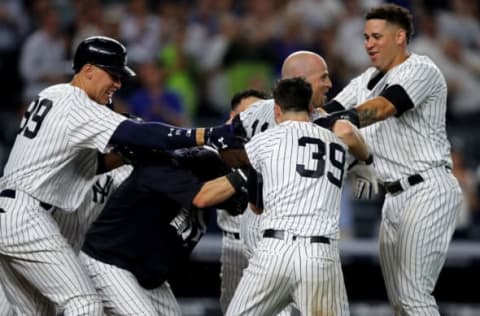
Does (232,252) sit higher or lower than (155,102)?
lower

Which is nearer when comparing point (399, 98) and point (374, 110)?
point (374, 110)

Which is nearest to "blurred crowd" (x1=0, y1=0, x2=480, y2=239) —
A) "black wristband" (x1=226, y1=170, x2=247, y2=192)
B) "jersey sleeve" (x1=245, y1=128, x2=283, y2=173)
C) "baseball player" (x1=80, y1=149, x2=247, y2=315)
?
"baseball player" (x1=80, y1=149, x2=247, y2=315)

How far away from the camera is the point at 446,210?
7.70 m

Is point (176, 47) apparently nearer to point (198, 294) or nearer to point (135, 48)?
point (135, 48)

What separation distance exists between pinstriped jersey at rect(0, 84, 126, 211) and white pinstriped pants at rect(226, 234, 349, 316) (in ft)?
3.90

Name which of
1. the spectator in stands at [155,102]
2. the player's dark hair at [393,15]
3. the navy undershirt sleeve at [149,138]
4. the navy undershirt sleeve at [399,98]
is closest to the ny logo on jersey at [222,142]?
the navy undershirt sleeve at [149,138]

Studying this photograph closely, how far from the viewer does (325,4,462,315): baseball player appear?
7.56 m

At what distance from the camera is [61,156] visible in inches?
283

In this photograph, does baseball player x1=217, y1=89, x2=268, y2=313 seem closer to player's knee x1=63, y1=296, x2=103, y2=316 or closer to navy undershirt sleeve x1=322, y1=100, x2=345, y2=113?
navy undershirt sleeve x1=322, y1=100, x2=345, y2=113

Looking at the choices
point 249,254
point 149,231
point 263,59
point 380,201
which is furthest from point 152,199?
point 263,59

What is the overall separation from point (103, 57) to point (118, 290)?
141 centimetres

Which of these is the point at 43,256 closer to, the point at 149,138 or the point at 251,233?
the point at 149,138

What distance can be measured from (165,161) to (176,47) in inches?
234

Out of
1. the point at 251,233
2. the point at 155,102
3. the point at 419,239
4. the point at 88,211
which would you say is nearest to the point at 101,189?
the point at 88,211
